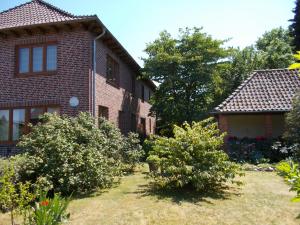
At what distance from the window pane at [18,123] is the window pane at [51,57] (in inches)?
91.4

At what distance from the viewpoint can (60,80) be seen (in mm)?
13625

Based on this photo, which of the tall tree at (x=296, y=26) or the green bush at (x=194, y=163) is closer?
the green bush at (x=194, y=163)

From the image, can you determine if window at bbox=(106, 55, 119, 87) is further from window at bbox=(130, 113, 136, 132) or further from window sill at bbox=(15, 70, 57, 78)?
window at bbox=(130, 113, 136, 132)

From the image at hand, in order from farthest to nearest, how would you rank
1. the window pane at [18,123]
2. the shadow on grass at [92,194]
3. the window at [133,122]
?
the window at [133,122] → the window pane at [18,123] → the shadow on grass at [92,194]

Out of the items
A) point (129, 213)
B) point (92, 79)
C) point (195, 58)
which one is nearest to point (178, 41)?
point (195, 58)

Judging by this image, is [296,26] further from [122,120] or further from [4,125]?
[4,125]

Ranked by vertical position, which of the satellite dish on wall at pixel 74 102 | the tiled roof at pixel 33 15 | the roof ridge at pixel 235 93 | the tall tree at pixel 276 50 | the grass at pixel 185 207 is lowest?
the grass at pixel 185 207

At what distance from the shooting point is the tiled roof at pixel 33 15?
13.7m

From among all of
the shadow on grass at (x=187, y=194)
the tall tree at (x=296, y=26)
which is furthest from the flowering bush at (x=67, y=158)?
the tall tree at (x=296, y=26)

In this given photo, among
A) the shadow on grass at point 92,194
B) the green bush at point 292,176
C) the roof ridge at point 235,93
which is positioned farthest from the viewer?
the roof ridge at point 235,93

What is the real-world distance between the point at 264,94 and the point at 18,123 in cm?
1255

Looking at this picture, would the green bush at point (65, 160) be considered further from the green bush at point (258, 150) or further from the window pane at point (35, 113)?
the green bush at point (258, 150)

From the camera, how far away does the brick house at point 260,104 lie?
15.9 metres

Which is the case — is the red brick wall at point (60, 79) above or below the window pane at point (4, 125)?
above
